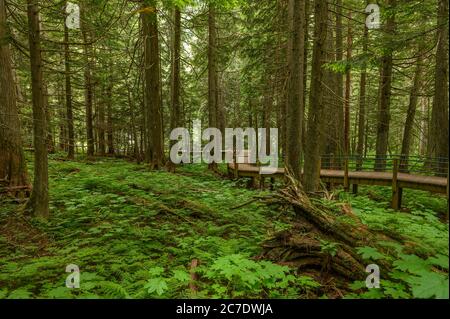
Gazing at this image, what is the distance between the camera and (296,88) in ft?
29.8

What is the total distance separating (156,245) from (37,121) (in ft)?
12.3

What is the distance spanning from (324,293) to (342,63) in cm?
658

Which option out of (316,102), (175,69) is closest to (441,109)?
(316,102)

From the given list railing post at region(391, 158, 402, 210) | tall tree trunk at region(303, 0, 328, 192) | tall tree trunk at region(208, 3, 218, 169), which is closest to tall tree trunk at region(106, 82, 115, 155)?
tall tree trunk at region(208, 3, 218, 169)

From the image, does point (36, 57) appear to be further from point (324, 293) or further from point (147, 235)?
point (324, 293)

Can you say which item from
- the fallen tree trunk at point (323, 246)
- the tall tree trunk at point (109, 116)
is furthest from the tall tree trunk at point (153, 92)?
the fallen tree trunk at point (323, 246)

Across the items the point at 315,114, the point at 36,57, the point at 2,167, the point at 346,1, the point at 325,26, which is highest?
the point at 346,1

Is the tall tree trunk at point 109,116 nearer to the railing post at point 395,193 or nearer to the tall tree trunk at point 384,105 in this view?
the tall tree trunk at point 384,105

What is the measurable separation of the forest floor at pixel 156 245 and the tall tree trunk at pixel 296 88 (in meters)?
1.91

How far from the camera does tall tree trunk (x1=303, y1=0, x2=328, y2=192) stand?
885cm

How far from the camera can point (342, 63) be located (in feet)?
28.1

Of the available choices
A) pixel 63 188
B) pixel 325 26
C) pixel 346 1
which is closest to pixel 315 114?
pixel 325 26
